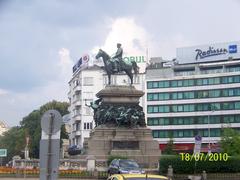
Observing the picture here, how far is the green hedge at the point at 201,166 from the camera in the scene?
4331cm

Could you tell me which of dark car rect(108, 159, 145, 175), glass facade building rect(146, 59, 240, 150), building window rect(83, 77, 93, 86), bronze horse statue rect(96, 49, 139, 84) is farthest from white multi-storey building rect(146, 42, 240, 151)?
dark car rect(108, 159, 145, 175)

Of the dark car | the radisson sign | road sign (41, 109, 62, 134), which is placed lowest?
the dark car

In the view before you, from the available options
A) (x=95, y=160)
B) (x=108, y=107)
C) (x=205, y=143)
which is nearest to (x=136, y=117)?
(x=108, y=107)

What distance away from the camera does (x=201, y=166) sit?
142 ft

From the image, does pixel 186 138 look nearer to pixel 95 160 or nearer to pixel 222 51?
pixel 222 51

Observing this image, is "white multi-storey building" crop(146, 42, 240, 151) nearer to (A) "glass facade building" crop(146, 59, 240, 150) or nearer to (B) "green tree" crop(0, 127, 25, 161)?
(A) "glass facade building" crop(146, 59, 240, 150)

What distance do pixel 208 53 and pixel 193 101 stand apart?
1703 cm

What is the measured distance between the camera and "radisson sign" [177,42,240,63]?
116 m

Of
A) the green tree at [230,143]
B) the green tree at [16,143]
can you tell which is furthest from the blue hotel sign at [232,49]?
the green tree at [16,143]

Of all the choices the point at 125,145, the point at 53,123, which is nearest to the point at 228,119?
the point at 125,145

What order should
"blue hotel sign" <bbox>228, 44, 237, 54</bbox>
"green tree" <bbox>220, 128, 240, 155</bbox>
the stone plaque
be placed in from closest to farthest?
1. the stone plaque
2. "green tree" <bbox>220, 128, 240, 155</bbox>
3. "blue hotel sign" <bbox>228, 44, 237, 54</bbox>

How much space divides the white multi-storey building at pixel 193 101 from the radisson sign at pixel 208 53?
479 mm

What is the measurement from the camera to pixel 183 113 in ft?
351

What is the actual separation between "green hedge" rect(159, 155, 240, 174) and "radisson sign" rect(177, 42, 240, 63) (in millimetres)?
73582
